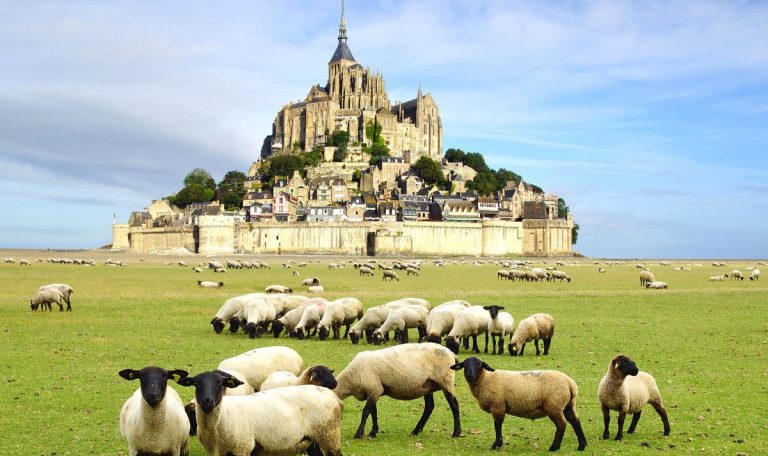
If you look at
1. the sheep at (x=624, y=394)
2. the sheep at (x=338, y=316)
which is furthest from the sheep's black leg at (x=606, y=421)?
the sheep at (x=338, y=316)

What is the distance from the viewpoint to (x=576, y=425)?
10.1 meters

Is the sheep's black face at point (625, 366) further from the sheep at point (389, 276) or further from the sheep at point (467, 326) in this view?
the sheep at point (389, 276)

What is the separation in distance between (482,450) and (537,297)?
2486 centimetres

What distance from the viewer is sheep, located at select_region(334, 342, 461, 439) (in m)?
10.9

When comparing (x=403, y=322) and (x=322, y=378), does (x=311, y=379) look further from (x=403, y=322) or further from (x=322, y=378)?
(x=403, y=322)

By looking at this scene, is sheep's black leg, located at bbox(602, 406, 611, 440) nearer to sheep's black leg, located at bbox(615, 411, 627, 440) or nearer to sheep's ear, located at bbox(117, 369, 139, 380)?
sheep's black leg, located at bbox(615, 411, 627, 440)

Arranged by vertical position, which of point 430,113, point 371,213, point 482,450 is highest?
point 430,113

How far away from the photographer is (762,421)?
37.1 ft

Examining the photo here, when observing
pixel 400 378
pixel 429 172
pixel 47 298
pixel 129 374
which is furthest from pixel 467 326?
pixel 429 172

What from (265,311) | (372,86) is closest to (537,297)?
(265,311)

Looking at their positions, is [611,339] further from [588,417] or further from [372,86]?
[372,86]

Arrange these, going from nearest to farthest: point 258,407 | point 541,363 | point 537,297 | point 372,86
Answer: point 258,407 → point 541,363 → point 537,297 → point 372,86

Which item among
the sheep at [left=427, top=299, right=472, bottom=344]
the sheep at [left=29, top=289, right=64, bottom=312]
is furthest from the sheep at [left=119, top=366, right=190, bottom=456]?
the sheep at [left=29, top=289, right=64, bottom=312]

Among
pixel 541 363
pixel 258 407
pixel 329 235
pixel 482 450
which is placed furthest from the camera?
pixel 329 235
